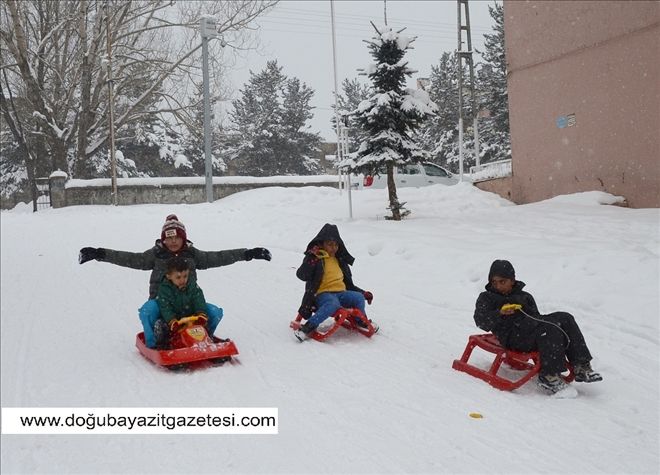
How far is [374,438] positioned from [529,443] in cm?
99

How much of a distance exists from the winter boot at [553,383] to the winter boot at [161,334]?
3.32 m

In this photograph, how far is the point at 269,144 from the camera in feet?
150

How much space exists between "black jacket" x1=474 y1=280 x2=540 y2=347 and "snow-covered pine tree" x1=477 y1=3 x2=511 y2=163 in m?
35.5

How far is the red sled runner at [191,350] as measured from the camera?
5.34 meters

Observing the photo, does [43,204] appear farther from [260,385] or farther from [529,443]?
[529,443]

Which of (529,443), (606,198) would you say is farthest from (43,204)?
(529,443)

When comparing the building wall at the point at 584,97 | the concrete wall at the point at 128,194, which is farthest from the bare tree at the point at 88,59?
the building wall at the point at 584,97

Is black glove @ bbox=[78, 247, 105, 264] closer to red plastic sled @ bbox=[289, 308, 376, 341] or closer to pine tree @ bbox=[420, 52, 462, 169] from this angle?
red plastic sled @ bbox=[289, 308, 376, 341]

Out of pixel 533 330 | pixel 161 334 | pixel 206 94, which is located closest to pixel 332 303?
pixel 161 334

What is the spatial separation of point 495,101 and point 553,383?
38.4 metres

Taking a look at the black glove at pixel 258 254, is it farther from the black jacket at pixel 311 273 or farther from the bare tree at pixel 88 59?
the bare tree at pixel 88 59

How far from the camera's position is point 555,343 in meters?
4.72

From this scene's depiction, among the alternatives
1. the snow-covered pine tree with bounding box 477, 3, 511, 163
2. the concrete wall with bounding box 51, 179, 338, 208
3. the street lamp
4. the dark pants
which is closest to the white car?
the street lamp

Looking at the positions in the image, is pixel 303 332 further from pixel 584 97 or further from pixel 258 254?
pixel 584 97
